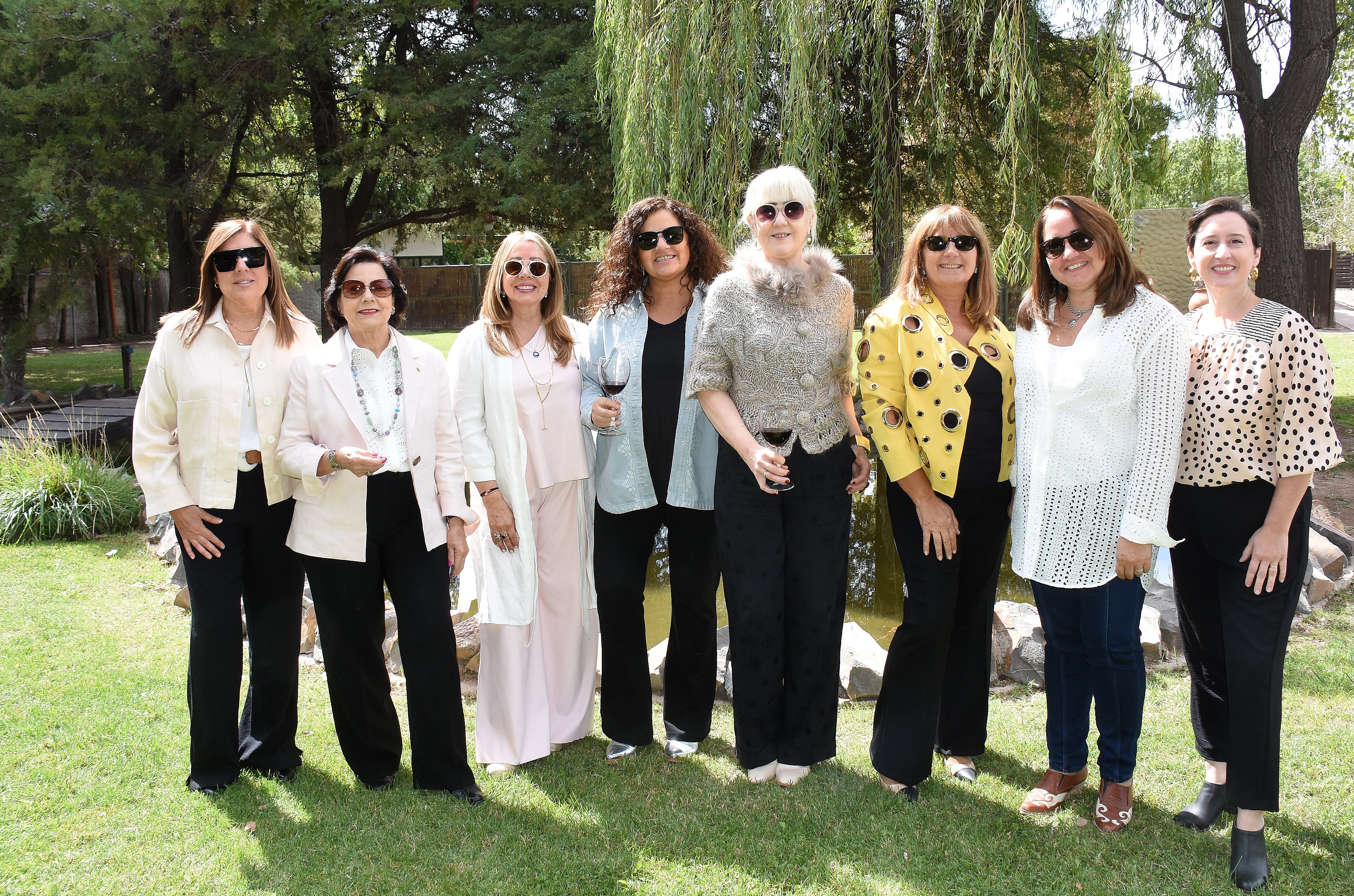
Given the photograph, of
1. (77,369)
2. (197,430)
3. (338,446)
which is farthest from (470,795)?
(77,369)

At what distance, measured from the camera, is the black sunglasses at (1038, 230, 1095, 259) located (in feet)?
9.07

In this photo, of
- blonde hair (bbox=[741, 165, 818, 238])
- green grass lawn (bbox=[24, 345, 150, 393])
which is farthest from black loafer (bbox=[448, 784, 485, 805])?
green grass lawn (bbox=[24, 345, 150, 393])

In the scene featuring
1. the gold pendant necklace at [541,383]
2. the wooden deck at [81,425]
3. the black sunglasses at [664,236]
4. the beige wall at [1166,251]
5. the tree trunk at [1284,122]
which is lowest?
the wooden deck at [81,425]

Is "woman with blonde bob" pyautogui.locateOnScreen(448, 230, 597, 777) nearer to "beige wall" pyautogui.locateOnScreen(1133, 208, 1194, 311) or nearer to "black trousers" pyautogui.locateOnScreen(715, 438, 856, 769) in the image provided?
"black trousers" pyautogui.locateOnScreen(715, 438, 856, 769)

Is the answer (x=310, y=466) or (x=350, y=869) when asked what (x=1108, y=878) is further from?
(x=310, y=466)

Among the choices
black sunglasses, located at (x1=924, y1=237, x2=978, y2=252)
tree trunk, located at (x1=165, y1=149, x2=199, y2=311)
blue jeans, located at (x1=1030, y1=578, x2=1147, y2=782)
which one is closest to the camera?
blue jeans, located at (x1=1030, y1=578, x2=1147, y2=782)

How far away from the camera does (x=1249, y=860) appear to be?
2.68 metres

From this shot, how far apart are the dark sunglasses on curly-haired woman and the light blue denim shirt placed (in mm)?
732

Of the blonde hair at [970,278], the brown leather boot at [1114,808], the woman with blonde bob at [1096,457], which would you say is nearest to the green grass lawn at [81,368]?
the blonde hair at [970,278]

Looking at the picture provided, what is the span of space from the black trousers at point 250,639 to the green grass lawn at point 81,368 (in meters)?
10.4

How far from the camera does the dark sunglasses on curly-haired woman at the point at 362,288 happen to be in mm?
3086

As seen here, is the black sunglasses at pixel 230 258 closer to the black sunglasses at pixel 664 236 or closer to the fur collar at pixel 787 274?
the black sunglasses at pixel 664 236

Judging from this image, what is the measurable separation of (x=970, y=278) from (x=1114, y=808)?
173cm

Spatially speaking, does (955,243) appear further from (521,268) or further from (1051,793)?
(1051,793)
